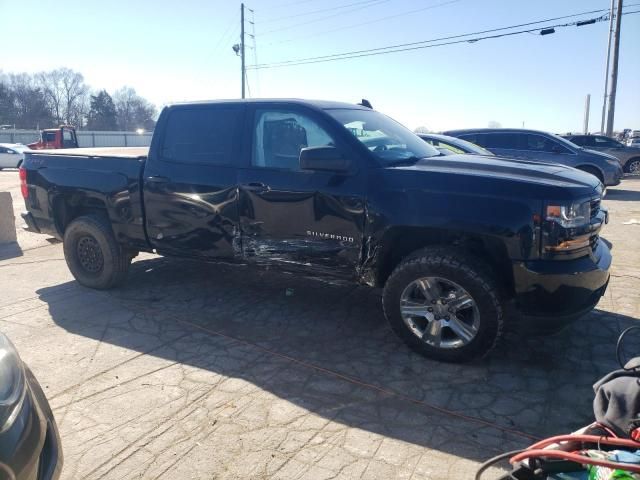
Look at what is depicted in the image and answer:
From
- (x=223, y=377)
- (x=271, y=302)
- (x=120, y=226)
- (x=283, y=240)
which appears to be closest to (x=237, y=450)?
(x=223, y=377)

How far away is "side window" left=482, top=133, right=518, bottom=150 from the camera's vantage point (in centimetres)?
1229

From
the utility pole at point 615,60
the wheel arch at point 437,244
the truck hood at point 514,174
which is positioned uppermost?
the utility pole at point 615,60

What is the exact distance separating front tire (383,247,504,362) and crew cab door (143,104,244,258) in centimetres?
161

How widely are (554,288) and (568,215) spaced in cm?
48

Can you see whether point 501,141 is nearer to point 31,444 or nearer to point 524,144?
point 524,144

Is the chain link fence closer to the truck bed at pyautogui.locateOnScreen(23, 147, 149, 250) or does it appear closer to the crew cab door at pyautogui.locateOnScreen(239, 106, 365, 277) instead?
the truck bed at pyautogui.locateOnScreen(23, 147, 149, 250)

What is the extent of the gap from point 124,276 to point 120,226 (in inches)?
25.0

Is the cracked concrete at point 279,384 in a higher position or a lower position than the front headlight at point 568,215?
lower

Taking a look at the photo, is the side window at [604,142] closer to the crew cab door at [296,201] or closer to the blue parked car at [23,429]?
the crew cab door at [296,201]

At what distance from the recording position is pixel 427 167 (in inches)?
151

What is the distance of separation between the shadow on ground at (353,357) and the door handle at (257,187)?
120 centimetres

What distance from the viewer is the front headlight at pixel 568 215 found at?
3227 millimetres

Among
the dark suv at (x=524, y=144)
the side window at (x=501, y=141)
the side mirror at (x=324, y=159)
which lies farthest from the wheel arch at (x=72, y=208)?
the side window at (x=501, y=141)

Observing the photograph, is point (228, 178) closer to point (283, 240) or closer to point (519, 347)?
point (283, 240)
